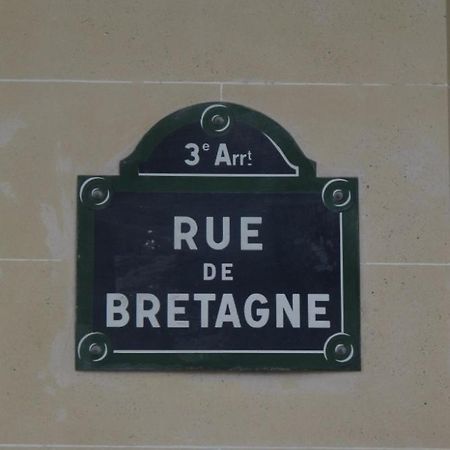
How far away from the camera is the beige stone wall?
2.22 metres

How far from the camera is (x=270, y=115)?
90.4 inches

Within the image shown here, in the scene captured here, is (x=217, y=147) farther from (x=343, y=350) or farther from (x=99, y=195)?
(x=343, y=350)

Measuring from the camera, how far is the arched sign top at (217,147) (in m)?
2.27

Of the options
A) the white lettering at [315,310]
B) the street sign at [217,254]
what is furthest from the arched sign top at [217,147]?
the white lettering at [315,310]

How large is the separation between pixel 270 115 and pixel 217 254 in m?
0.33

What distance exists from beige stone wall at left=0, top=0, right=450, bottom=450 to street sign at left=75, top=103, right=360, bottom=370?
34 millimetres

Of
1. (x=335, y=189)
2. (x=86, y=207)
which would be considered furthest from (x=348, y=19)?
(x=86, y=207)

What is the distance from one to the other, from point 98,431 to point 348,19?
1.05 m

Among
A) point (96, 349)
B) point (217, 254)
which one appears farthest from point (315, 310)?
point (96, 349)

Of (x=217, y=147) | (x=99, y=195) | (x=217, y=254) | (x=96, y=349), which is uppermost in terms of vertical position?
(x=217, y=147)

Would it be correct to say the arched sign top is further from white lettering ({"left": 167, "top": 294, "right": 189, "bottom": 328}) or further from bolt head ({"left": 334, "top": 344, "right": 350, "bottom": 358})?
bolt head ({"left": 334, "top": 344, "right": 350, "bottom": 358})

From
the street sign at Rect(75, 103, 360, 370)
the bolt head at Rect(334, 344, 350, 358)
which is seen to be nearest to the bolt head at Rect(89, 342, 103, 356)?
the street sign at Rect(75, 103, 360, 370)

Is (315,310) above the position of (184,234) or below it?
below

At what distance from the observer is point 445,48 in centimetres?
232
